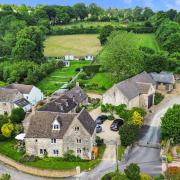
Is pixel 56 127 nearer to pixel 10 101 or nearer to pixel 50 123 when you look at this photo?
pixel 50 123

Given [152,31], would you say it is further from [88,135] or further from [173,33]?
[88,135]

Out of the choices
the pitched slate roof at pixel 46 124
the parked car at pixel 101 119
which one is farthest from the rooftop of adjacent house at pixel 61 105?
the pitched slate roof at pixel 46 124

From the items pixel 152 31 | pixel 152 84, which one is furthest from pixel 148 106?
pixel 152 31

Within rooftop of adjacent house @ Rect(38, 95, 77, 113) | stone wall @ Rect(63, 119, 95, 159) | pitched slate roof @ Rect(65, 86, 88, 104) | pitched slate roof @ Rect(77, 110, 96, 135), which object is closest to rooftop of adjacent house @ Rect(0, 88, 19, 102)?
pitched slate roof @ Rect(65, 86, 88, 104)

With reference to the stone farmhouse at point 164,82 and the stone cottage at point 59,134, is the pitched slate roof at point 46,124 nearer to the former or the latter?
the stone cottage at point 59,134

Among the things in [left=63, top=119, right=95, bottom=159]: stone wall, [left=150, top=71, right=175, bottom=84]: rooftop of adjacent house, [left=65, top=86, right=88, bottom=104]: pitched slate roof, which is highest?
[left=150, top=71, right=175, bottom=84]: rooftop of adjacent house

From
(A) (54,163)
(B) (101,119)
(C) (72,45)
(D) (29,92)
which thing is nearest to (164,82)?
(B) (101,119)

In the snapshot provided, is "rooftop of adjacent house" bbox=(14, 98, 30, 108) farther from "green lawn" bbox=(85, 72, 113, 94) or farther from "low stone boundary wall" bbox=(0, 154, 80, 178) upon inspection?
"low stone boundary wall" bbox=(0, 154, 80, 178)
